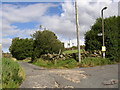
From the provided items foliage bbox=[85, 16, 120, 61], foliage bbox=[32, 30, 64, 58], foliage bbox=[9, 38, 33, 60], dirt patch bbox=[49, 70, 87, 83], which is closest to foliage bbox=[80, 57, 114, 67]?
foliage bbox=[85, 16, 120, 61]

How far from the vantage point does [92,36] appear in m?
19.7

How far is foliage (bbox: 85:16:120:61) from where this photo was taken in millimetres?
17438

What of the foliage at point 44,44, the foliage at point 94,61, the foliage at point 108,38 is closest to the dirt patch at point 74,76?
the foliage at point 94,61

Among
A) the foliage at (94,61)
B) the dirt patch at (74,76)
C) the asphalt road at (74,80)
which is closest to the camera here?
the asphalt road at (74,80)

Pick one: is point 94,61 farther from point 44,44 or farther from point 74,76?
point 44,44

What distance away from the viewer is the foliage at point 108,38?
1744 centimetres

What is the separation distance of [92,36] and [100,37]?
3.18ft

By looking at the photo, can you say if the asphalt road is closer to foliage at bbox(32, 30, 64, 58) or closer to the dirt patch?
the dirt patch

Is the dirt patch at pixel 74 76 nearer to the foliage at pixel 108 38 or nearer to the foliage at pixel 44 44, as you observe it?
the foliage at pixel 108 38

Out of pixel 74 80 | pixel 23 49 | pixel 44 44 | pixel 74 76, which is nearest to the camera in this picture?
pixel 74 80

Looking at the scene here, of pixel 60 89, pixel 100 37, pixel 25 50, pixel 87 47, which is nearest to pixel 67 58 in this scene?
pixel 87 47

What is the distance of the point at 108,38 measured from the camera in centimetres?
1816

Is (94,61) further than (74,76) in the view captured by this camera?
Yes

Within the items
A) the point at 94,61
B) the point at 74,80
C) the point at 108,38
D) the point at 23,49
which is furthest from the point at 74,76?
the point at 23,49
